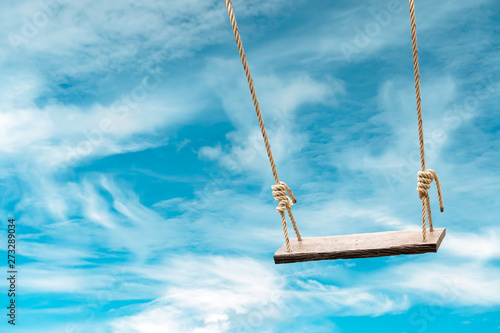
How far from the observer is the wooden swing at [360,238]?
2.79 m

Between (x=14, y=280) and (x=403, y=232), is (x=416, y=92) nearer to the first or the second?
(x=403, y=232)

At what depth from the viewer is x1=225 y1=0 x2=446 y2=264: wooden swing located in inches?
110

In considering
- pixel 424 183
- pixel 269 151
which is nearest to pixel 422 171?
pixel 424 183

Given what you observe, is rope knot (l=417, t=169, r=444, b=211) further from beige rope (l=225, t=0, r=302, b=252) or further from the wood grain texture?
beige rope (l=225, t=0, r=302, b=252)

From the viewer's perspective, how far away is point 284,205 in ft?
9.96

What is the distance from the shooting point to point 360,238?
3111 millimetres

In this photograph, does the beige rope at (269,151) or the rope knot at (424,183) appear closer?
the beige rope at (269,151)

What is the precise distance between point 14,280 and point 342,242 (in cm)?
254

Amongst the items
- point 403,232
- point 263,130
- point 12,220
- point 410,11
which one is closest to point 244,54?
point 263,130

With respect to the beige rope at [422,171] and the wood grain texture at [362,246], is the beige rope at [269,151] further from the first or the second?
the beige rope at [422,171]

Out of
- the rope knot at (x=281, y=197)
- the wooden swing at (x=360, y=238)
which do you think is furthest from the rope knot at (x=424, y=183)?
the rope knot at (x=281, y=197)

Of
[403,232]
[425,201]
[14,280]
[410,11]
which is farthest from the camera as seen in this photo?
[14,280]

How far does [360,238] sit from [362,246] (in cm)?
18

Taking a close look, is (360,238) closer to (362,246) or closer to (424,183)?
(362,246)
